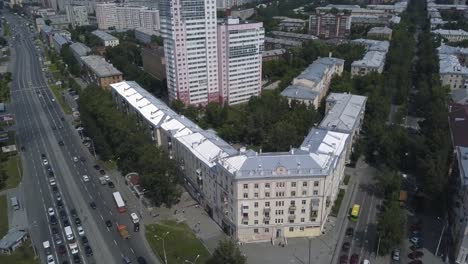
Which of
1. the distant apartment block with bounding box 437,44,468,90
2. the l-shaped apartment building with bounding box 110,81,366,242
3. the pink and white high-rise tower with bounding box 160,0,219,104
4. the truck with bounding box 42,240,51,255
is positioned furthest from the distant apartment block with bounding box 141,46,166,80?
the distant apartment block with bounding box 437,44,468,90

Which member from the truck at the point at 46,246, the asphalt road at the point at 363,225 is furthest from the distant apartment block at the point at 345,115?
the truck at the point at 46,246

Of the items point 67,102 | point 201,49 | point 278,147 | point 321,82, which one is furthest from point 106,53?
point 278,147

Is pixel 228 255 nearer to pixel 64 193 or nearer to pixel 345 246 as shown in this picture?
pixel 345 246

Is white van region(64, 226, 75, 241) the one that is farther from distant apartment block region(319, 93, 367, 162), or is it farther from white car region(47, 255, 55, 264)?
distant apartment block region(319, 93, 367, 162)

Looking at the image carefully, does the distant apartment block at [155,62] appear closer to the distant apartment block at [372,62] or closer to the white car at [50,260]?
the distant apartment block at [372,62]

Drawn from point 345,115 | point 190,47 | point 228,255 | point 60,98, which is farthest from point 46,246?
point 60,98

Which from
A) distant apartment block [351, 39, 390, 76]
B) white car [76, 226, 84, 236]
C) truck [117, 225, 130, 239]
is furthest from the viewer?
distant apartment block [351, 39, 390, 76]
